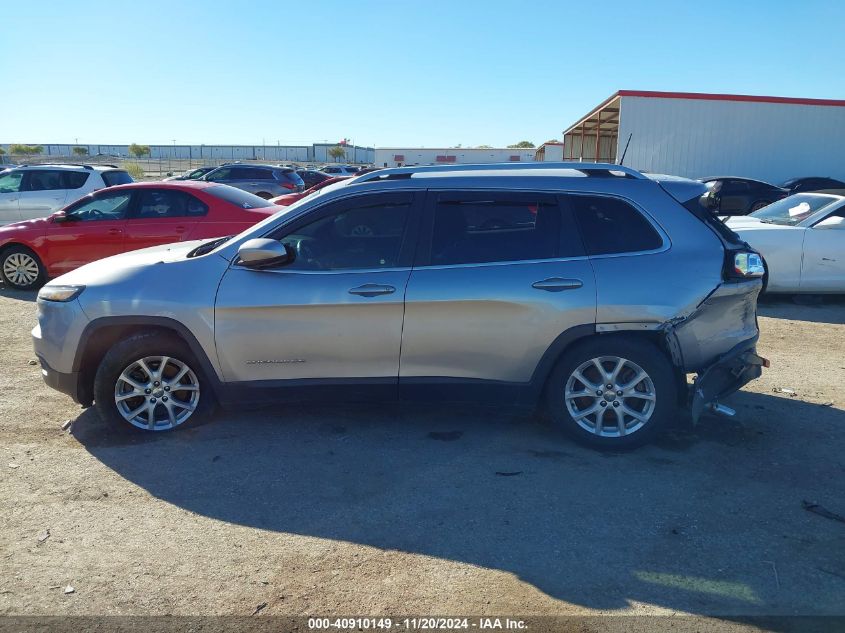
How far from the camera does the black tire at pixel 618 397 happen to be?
182 inches

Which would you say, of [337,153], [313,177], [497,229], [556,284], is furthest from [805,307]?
[337,153]

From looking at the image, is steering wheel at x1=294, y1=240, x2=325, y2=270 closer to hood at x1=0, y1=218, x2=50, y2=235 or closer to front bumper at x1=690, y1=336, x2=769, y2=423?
front bumper at x1=690, y1=336, x2=769, y2=423

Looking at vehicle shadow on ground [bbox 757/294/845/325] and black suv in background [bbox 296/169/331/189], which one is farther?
black suv in background [bbox 296/169/331/189]

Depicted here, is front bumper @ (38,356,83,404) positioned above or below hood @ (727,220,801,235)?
below

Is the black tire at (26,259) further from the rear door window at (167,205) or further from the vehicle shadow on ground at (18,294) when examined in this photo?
the rear door window at (167,205)

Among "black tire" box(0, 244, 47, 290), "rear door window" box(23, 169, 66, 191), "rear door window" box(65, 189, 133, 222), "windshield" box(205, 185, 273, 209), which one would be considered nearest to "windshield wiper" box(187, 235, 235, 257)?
"windshield" box(205, 185, 273, 209)

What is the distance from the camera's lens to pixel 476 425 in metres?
5.20

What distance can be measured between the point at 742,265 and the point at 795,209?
6.15 metres

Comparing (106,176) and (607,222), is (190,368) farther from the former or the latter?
(106,176)

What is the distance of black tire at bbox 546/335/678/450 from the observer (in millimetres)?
4613

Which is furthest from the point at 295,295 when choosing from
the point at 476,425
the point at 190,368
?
the point at 476,425

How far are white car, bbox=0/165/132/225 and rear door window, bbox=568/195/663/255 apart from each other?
12462 mm

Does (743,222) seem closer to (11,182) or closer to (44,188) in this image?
(44,188)

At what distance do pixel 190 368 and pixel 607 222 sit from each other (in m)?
3.01
